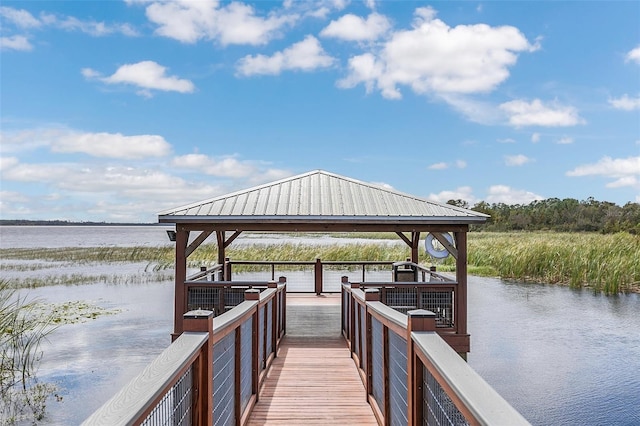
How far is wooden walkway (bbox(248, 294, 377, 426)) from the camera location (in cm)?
478

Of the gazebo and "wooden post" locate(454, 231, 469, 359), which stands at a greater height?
the gazebo

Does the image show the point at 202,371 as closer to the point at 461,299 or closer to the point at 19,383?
the point at 461,299

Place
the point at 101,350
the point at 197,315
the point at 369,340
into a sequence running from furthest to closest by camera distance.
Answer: the point at 101,350 < the point at 369,340 < the point at 197,315

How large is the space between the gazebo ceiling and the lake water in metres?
3.70

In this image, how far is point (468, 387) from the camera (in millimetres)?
1802

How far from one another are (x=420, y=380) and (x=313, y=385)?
3342mm

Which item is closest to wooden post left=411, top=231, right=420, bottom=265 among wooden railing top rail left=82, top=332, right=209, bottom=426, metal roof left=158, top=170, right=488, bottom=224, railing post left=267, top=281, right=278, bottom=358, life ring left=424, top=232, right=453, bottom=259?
life ring left=424, top=232, right=453, bottom=259

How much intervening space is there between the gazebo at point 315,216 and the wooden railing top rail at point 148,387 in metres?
6.46

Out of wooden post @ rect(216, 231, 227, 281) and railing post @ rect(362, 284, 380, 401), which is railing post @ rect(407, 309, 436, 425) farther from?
wooden post @ rect(216, 231, 227, 281)

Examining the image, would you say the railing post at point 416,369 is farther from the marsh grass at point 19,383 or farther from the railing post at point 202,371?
the marsh grass at point 19,383

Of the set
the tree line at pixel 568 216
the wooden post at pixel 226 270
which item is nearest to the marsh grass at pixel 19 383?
the wooden post at pixel 226 270

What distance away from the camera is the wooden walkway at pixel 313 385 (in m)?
4.78

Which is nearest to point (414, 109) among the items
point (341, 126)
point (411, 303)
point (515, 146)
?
point (341, 126)

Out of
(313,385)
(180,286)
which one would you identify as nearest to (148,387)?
(313,385)
